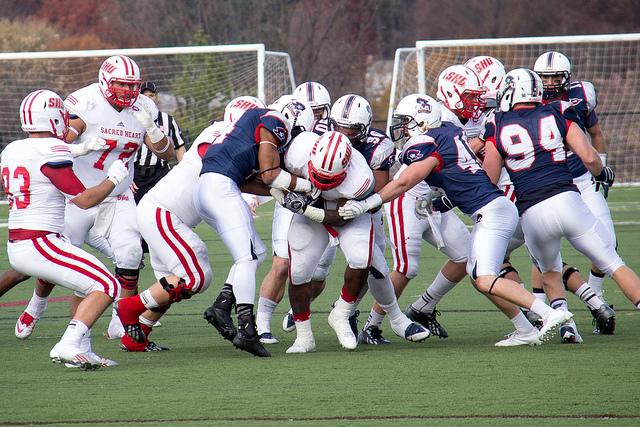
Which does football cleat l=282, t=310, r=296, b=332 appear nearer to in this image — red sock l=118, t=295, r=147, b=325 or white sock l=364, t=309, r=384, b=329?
white sock l=364, t=309, r=384, b=329

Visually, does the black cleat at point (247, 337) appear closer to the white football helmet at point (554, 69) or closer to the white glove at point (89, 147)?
the white glove at point (89, 147)

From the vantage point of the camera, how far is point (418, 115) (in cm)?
787

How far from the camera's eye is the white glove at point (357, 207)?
737 cm

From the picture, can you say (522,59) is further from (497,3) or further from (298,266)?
(298,266)

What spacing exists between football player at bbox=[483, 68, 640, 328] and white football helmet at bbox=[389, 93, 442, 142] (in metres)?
0.37

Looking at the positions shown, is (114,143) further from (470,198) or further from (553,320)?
(553,320)

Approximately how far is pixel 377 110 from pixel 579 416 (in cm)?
2451

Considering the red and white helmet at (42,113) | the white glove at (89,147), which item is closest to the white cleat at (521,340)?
the white glove at (89,147)

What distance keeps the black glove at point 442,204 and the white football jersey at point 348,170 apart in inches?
25.6

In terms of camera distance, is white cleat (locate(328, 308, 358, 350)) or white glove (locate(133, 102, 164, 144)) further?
white glove (locate(133, 102, 164, 144))

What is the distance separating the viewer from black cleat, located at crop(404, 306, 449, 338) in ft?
27.2

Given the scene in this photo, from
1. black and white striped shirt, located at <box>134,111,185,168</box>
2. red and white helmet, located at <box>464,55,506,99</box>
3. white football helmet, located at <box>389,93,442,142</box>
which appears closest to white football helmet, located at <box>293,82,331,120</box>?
white football helmet, located at <box>389,93,442,142</box>

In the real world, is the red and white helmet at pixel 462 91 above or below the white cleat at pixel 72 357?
above

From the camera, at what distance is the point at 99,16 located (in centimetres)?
3794
